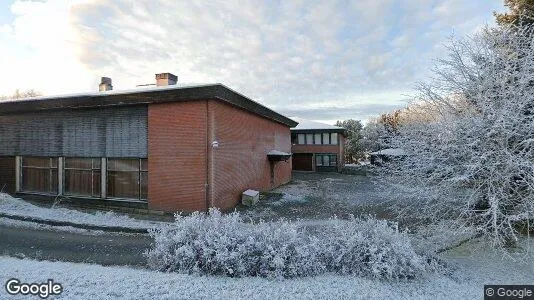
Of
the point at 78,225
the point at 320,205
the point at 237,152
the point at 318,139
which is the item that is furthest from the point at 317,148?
the point at 78,225

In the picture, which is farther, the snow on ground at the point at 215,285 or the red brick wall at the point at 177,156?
the red brick wall at the point at 177,156

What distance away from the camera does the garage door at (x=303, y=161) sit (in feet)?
130

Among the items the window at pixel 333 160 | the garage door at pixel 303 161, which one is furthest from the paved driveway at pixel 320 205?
the garage door at pixel 303 161

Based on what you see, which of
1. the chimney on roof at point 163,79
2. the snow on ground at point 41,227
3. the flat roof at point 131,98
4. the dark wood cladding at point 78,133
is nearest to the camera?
the snow on ground at point 41,227

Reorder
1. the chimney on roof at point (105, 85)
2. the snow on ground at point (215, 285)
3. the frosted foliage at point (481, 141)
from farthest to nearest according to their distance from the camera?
the chimney on roof at point (105, 85)
the frosted foliage at point (481, 141)
the snow on ground at point (215, 285)

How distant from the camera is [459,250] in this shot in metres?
9.66

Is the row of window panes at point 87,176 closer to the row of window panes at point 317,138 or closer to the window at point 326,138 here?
the row of window panes at point 317,138

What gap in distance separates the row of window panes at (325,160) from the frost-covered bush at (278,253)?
31594 mm

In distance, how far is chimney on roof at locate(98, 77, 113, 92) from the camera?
2067 cm

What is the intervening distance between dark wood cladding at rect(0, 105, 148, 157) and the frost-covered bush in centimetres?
862

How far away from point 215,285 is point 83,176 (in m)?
13.1

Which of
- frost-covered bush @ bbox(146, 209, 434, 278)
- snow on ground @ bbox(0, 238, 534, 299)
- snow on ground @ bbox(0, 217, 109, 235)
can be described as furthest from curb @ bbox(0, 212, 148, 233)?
frost-covered bush @ bbox(146, 209, 434, 278)

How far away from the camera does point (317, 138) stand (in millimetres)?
39500

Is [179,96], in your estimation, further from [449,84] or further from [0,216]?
[449,84]
